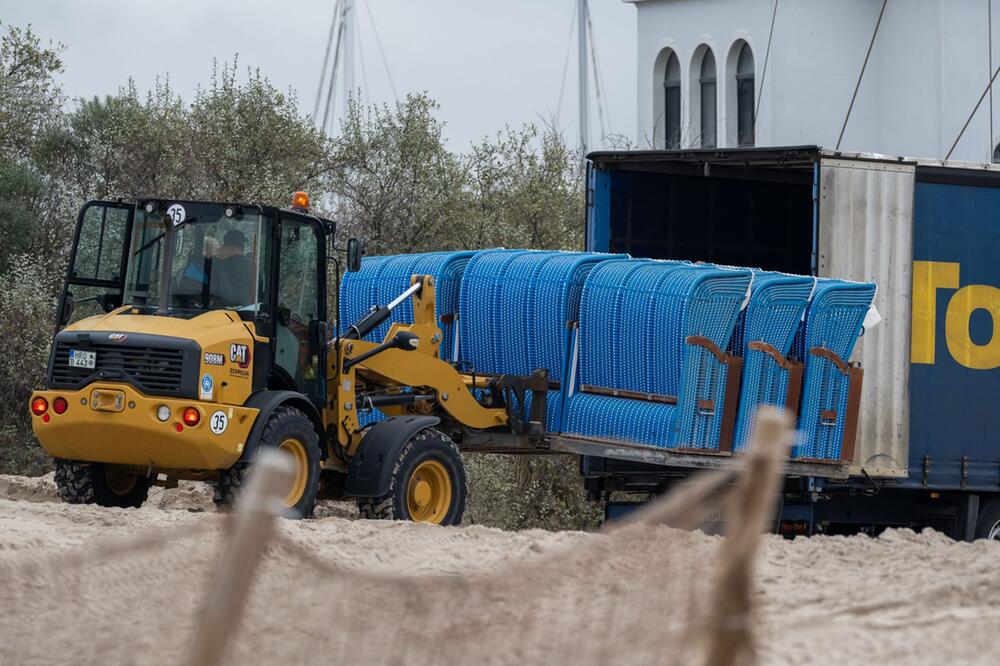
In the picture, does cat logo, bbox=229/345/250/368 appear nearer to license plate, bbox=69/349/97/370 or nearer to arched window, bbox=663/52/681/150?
license plate, bbox=69/349/97/370

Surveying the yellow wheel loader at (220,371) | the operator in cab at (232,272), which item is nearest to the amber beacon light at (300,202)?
the yellow wheel loader at (220,371)

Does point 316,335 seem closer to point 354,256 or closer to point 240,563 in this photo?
point 354,256

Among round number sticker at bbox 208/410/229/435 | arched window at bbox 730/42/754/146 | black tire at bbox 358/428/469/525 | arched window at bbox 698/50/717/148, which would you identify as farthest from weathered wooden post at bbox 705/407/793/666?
arched window at bbox 698/50/717/148

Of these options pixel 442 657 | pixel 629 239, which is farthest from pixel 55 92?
pixel 442 657

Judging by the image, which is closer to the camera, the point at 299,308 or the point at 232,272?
the point at 232,272

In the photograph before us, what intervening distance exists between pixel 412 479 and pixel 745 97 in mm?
20287

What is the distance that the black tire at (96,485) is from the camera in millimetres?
11219

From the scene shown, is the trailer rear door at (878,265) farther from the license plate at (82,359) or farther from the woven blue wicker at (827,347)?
the license plate at (82,359)

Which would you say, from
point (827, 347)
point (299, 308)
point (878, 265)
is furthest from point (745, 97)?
point (299, 308)

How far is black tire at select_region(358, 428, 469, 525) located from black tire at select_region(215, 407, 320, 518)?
62 cm

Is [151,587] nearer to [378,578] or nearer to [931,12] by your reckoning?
[378,578]

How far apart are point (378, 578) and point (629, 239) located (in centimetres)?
984

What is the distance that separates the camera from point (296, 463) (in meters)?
10.9

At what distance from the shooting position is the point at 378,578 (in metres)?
5.40
